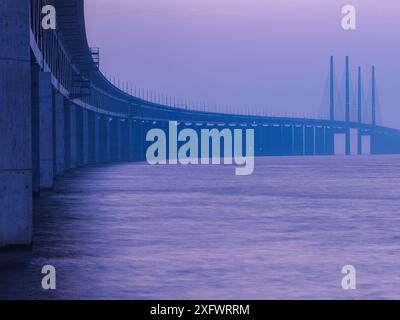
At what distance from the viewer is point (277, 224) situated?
27.9 metres

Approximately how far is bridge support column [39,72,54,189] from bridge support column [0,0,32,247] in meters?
25.3

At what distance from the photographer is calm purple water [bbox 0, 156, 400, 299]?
594 inches

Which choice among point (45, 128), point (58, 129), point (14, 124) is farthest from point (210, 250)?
point (58, 129)

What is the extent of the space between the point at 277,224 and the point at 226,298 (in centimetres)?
1405

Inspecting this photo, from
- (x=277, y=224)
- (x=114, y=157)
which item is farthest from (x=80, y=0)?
(x=114, y=157)

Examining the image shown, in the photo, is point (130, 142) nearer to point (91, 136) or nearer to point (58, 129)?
point (91, 136)

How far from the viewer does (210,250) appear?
→ 20766mm

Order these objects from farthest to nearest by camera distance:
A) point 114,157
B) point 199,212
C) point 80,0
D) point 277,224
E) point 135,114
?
point 135,114 → point 114,157 → point 80,0 → point 199,212 → point 277,224

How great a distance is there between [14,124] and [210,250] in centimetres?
482

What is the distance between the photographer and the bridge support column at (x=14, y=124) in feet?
64.4

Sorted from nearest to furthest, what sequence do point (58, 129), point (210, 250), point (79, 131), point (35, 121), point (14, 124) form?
point (14, 124) → point (210, 250) → point (35, 121) → point (58, 129) → point (79, 131)

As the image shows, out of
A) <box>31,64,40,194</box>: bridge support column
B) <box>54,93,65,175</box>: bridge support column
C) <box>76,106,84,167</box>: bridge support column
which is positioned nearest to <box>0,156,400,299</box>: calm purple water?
<box>31,64,40,194</box>: bridge support column

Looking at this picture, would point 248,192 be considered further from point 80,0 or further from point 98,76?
point 98,76

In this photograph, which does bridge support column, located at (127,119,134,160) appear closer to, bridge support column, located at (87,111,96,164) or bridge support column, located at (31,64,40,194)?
bridge support column, located at (87,111,96,164)
